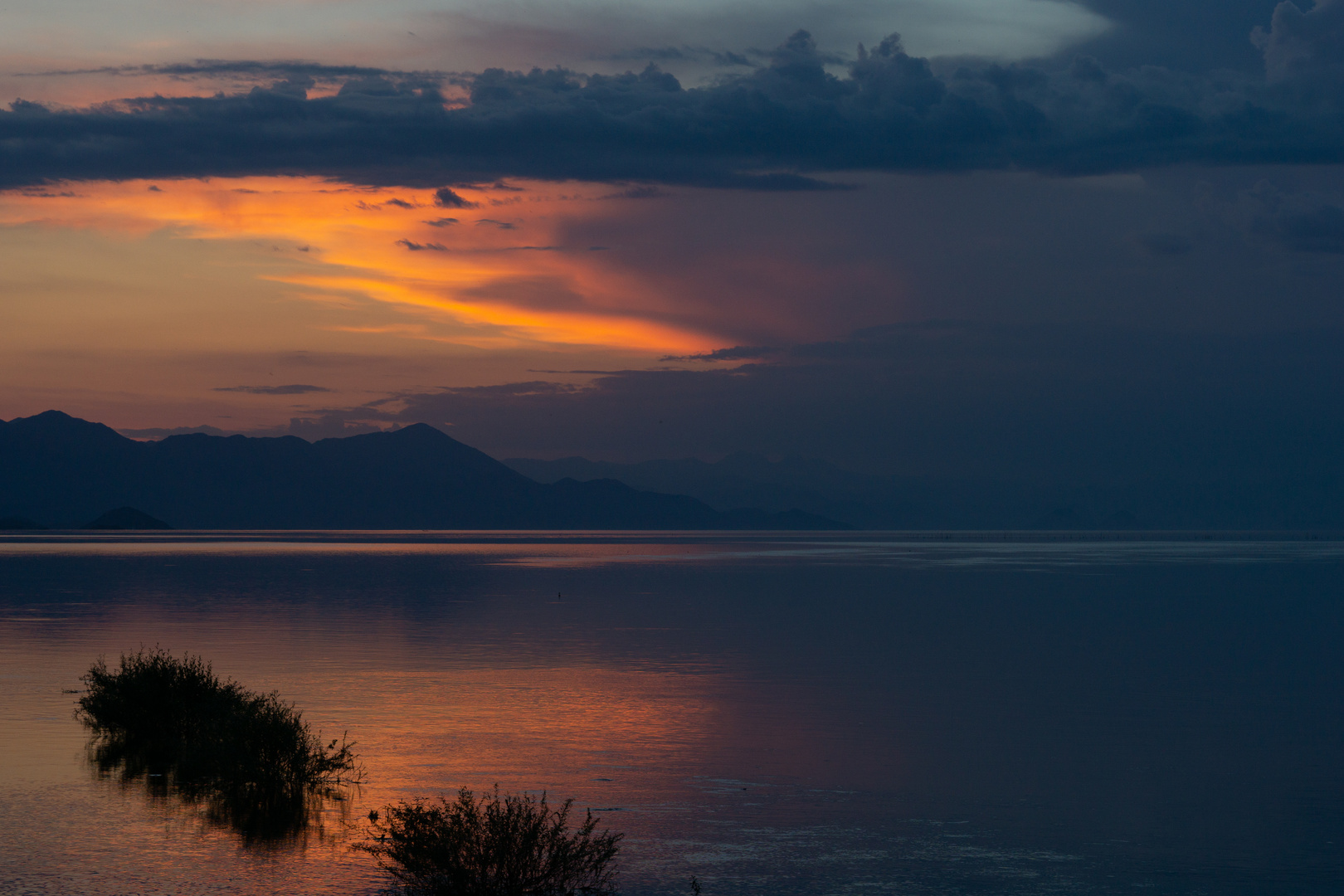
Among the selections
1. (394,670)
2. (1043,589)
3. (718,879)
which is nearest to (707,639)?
(394,670)

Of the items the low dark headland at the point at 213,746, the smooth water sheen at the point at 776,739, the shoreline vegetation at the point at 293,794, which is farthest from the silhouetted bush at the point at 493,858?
the low dark headland at the point at 213,746

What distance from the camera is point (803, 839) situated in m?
16.6

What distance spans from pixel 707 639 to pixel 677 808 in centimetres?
2492

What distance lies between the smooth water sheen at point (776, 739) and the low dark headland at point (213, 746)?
2.11ft

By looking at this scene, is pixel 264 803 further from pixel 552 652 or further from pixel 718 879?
pixel 552 652

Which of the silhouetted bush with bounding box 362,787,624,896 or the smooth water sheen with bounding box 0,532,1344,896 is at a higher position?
the silhouetted bush with bounding box 362,787,624,896

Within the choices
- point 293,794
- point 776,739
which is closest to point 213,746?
point 293,794

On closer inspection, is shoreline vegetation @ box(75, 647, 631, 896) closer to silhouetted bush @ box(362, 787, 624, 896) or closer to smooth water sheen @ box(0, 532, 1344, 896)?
silhouetted bush @ box(362, 787, 624, 896)

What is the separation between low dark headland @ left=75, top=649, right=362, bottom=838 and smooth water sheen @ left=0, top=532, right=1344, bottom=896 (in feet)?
2.11

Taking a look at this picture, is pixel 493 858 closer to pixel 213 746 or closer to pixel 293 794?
pixel 293 794

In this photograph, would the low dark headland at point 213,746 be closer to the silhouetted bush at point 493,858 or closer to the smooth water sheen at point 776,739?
the smooth water sheen at point 776,739

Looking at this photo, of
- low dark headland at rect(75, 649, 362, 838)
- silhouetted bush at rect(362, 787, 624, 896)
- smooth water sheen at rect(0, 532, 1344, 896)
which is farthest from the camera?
low dark headland at rect(75, 649, 362, 838)

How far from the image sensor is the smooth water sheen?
1556cm

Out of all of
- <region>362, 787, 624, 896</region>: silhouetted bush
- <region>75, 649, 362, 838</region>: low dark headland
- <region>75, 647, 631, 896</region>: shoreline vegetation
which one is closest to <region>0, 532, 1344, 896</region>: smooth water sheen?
<region>75, 647, 631, 896</region>: shoreline vegetation
